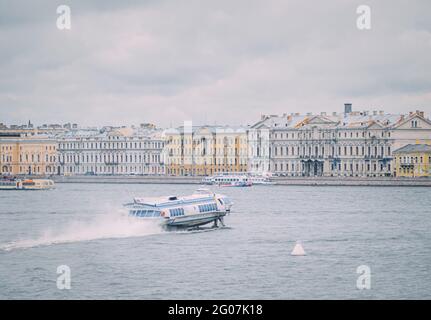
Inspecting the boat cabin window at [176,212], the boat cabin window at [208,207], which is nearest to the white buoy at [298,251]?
the boat cabin window at [176,212]

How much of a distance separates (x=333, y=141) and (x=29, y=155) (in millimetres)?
18431

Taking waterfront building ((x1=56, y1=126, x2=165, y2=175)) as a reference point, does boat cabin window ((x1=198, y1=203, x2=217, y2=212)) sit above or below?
below

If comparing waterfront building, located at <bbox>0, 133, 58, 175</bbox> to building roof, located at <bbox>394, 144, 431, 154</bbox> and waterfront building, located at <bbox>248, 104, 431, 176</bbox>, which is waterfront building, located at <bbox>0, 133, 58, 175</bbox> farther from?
building roof, located at <bbox>394, 144, 431, 154</bbox>

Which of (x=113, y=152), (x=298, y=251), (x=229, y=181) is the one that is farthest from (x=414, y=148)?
(x=298, y=251)

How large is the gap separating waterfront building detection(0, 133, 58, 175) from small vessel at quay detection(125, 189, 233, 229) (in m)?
42.6

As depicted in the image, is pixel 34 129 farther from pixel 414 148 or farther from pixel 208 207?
pixel 208 207

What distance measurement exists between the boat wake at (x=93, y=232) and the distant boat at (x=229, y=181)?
97.6 feet

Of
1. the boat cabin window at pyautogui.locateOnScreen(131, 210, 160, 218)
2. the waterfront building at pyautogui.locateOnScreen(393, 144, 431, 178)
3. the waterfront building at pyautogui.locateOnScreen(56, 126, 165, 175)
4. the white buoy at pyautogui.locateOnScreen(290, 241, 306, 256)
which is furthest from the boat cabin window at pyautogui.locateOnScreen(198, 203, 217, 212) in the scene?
the waterfront building at pyautogui.locateOnScreen(56, 126, 165, 175)

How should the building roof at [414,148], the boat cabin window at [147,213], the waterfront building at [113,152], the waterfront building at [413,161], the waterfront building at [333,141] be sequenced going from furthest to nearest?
the waterfront building at [113,152] → the waterfront building at [333,141] → the building roof at [414,148] → the waterfront building at [413,161] → the boat cabin window at [147,213]

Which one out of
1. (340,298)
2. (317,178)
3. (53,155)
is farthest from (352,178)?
(340,298)

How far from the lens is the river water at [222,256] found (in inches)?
653

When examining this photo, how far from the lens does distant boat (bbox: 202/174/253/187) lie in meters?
55.8

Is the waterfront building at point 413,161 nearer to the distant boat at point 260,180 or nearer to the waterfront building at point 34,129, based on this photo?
the distant boat at point 260,180
